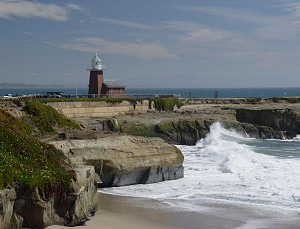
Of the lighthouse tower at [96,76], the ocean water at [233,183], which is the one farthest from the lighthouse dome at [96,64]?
the ocean water at [233,183]

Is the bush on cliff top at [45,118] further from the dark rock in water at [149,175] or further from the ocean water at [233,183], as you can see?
the ocean water at [233,183]

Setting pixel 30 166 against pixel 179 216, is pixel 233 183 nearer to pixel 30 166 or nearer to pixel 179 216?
pixel 179 216

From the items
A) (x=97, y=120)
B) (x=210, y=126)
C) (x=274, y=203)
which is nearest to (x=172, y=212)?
(x=274, y=203)

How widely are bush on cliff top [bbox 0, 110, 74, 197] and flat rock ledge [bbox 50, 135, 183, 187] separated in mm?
2387

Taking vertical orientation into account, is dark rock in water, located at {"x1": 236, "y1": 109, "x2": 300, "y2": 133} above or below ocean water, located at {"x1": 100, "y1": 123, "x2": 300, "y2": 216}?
above

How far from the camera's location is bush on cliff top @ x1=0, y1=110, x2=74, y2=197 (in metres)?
12.0

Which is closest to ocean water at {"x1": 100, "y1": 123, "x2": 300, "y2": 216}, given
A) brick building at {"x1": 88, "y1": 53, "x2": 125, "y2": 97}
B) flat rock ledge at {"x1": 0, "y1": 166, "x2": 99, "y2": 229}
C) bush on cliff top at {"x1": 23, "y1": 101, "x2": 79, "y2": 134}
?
flat rock ledge at {"x1": 0, "y1": 166, "x2": 99, "y2": 229}

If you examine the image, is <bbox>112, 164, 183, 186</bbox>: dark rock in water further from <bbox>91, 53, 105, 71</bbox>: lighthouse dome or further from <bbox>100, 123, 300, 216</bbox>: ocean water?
<bbox>91, 53, 105, 71</bbox>: lighthouse dome

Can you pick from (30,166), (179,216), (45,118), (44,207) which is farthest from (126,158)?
(44,207)

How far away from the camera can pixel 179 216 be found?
50.2 feet

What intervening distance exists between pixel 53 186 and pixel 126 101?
32.2 metres

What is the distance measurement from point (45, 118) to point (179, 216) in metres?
8.41

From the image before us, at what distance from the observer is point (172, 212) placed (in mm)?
15734

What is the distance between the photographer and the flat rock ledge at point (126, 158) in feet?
58.0
